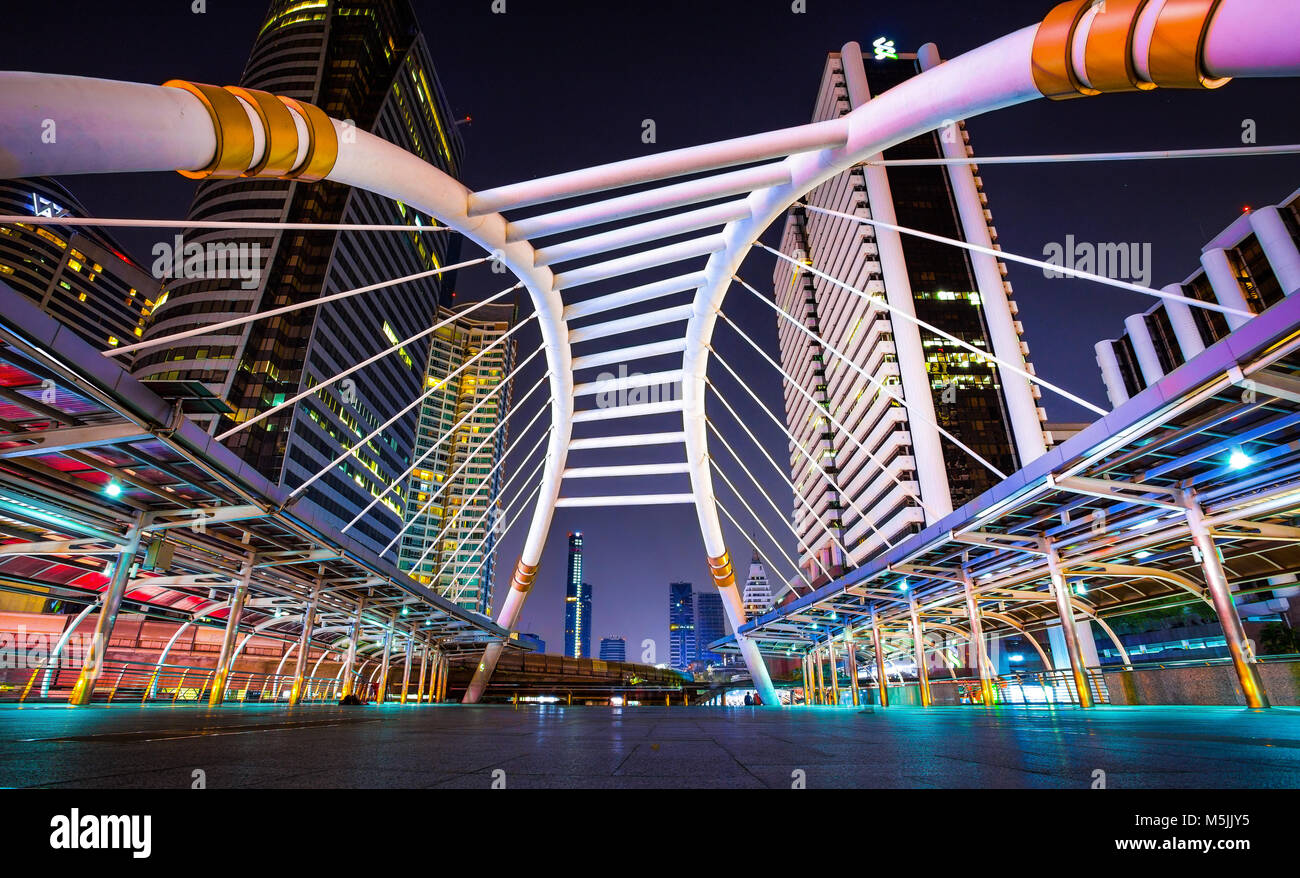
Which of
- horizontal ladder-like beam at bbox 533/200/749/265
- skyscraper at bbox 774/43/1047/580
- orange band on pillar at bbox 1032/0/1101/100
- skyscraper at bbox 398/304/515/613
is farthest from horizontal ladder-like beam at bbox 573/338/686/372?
skyscraper at bbox 398/304/515/613

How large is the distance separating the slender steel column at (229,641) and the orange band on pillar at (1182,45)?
72.2ft

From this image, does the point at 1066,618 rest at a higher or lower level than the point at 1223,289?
lower

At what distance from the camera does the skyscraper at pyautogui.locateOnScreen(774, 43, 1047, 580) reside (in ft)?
256

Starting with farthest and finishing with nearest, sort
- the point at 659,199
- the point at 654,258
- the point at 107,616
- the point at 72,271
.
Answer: the point at 72,271
the point at 654,258
the point at 107,616
the point at 659,199

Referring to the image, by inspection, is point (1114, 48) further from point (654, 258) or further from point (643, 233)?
point (654, 258)

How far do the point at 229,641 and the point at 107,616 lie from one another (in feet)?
14.4

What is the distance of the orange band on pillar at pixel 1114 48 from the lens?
624 centimetres

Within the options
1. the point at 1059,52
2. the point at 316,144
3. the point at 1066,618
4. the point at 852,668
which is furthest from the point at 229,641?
the point at 852,668

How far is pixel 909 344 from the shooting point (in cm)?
8294

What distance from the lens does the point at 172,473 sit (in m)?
12.6

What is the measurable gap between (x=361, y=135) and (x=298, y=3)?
5159 inches

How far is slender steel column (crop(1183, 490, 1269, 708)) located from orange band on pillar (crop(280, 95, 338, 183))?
59.3 feet

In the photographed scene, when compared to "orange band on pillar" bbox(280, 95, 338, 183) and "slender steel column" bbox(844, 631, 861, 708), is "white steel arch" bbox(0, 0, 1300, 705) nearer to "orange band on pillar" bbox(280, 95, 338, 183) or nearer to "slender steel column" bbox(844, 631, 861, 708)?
"orange band on pillar" bbox(280, 95, 338, 183)

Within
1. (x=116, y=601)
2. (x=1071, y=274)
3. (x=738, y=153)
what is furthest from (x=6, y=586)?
(x=1071, y=274)
